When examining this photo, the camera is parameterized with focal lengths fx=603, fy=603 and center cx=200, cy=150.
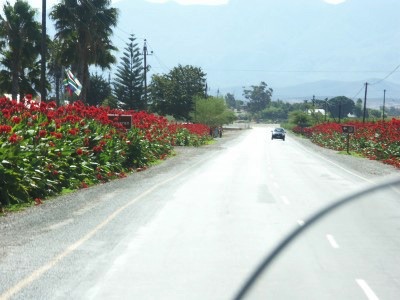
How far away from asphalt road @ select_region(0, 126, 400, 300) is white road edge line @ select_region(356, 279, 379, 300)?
11 mm

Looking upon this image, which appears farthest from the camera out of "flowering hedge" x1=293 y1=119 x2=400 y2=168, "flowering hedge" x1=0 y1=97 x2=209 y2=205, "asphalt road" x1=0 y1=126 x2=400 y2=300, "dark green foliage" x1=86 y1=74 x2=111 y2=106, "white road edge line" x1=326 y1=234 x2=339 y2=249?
"dark green foliage" x1=86 y1=74 x2=111 y2=106

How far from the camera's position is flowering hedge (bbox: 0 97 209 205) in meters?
14.8

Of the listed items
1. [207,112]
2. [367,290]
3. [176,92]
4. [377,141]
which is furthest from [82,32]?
[176,92]

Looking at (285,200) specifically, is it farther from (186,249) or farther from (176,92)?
(176,92)

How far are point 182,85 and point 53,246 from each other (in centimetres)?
10448

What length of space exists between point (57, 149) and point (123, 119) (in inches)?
389

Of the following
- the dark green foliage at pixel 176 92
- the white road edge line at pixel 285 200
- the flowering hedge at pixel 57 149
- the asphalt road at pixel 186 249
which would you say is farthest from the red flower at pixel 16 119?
the dark green foliage at pixel 176 92

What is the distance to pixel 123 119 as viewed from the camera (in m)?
27.7

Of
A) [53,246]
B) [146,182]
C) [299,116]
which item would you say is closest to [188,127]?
[146,182]

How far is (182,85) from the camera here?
11300 centimetres

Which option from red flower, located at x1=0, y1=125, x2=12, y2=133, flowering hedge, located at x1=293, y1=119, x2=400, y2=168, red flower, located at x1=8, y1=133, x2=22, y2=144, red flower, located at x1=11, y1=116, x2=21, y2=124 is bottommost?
flowering hedge, located at x1=293, y1=119, x2=400, y2=168

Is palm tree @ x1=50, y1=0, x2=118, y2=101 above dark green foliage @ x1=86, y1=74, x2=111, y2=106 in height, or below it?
above

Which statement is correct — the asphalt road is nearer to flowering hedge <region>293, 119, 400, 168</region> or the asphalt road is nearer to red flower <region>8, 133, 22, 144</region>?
red flower <region>8, 133, 22, 144</region>

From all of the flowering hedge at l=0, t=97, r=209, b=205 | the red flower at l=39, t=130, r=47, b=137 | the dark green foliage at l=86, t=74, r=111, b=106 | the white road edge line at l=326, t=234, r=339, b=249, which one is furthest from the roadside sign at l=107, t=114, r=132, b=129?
the dark green foliage at l=86, t=74, r=111, b=106
